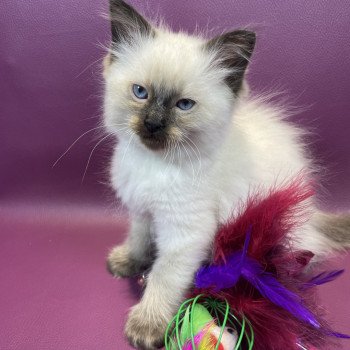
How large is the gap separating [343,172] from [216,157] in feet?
2.67

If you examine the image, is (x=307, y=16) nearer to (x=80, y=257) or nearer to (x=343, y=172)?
(x=343, y=172)

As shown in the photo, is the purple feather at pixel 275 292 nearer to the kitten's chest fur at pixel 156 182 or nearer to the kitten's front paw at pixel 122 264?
the kitten's chest fur at pixel 156 182

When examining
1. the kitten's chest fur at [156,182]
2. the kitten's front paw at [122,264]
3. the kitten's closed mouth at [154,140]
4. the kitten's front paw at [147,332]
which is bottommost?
the kitten's front paw at [122,264]

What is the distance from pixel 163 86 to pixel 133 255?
2.10 ft

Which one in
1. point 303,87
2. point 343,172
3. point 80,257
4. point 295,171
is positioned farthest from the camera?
point 343,172

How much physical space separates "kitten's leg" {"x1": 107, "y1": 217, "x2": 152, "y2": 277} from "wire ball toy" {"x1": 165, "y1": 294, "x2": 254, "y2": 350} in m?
0.32

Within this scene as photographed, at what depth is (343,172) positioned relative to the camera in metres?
1.77

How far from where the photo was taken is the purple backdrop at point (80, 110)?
1.51 m

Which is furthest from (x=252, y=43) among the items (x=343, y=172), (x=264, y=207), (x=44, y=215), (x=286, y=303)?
(x=44, y=215)

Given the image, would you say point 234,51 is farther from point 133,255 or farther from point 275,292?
point 133,255

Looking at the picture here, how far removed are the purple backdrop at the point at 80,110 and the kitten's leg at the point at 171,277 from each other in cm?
19

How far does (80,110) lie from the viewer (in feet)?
5.59

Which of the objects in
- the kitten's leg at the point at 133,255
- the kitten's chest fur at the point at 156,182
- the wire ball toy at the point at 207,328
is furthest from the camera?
the kitten's leg at the point at 133,255

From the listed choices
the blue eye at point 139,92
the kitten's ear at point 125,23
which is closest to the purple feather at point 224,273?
the blue eye at point 139,92
